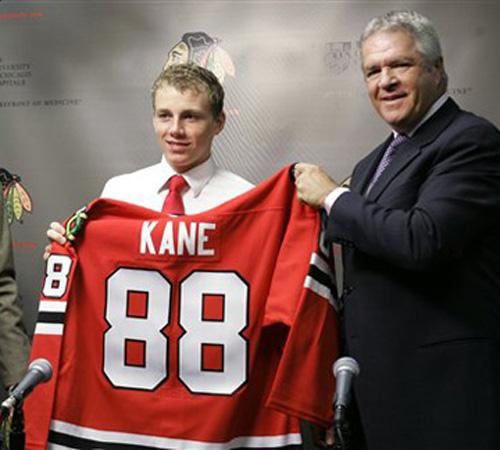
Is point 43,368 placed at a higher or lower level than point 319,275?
lower

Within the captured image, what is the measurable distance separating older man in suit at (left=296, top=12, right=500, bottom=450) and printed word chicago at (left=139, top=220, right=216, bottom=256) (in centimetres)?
31

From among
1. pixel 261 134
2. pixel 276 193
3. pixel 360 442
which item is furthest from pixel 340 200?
pixel 261 134

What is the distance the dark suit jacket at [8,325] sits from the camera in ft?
6.13

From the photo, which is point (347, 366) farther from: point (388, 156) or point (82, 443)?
point (82, 443)

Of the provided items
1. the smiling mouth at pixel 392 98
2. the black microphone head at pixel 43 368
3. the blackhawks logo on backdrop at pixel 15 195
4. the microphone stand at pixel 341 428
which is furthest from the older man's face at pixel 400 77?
the blackhawks logo on backdrop at pixel 15 195

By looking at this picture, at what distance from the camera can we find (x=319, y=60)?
91.9 inches

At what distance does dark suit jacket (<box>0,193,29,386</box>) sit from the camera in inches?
73.5

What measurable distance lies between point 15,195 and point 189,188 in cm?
101

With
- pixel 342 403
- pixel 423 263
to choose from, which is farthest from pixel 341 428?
pixel 423 263

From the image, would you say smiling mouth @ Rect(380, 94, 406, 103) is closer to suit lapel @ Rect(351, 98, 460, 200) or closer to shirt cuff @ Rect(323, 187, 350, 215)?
suit lapel @ Rect(351, 98, 460, 200)

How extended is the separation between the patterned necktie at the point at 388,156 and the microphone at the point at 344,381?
0.49 metres

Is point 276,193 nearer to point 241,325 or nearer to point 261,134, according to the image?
point 241,325

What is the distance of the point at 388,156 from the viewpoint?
159 cm

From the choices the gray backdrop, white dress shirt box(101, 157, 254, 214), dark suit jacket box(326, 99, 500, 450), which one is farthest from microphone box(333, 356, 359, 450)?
the gray backdrop
